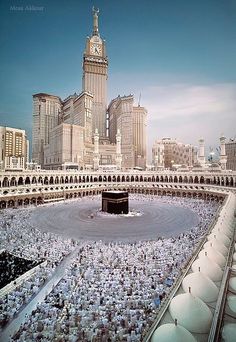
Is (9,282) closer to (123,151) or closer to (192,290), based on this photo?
(192,290)

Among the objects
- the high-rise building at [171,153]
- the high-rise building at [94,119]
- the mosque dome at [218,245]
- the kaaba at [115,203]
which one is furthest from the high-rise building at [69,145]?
the mosque dome at [218,245]

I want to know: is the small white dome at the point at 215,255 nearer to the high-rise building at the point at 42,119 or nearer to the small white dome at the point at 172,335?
the small white dome at the point at 172,335

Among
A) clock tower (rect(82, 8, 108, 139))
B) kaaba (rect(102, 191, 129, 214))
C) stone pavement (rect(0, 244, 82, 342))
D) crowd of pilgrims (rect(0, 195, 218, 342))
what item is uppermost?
clock tower (rect(82, 8, 108, 139))

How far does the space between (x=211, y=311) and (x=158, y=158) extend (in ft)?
223

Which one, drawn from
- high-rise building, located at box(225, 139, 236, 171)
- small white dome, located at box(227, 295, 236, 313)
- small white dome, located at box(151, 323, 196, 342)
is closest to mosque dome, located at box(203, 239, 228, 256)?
small white dome, located at box(227, 295, 236, 313)

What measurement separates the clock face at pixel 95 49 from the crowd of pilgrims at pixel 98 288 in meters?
80.9

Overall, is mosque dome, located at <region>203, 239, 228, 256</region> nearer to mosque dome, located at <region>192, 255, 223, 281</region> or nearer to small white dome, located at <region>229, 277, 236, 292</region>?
mosque dome, located at <region>192, 255, 223, 281</region>

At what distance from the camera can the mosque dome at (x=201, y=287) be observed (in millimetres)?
5938

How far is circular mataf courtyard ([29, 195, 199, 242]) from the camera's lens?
49.3 ft

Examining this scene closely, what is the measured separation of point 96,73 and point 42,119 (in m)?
24.4

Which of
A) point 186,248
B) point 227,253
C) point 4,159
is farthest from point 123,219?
point 4,159

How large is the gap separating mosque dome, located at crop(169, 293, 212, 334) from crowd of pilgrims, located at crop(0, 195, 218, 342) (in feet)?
4.51

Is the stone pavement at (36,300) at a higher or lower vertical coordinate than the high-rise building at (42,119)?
lower

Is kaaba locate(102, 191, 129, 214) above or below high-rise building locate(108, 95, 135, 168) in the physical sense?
below
